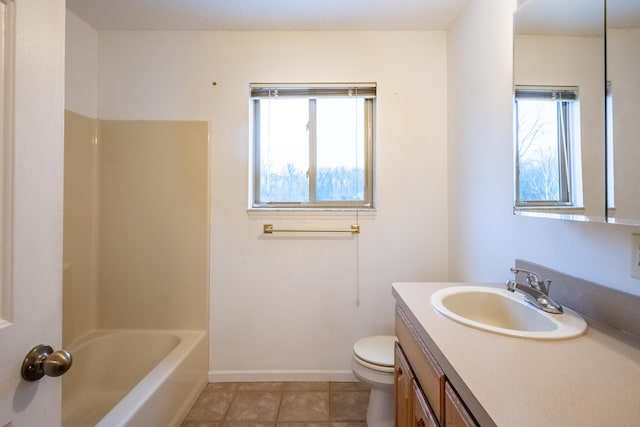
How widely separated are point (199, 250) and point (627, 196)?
6.69 ft

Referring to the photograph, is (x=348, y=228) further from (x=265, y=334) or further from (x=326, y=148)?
(x=265, y=334)

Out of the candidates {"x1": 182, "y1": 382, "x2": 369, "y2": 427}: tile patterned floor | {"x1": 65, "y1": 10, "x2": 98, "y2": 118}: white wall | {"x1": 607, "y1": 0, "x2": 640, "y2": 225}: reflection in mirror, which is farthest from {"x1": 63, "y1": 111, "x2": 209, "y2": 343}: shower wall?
{"x1": 607, "y1": 0, "x2": 640, "y2": 225}: reflection in mirror

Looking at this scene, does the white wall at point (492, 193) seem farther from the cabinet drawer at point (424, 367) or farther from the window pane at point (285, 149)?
the window pane at point (285, 149)

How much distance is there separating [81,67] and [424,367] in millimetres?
2545

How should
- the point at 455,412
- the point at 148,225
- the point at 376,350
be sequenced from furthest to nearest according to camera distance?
the point at 148,225
the point at 376,350
the point at 455,412

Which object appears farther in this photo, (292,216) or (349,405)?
(292,216)

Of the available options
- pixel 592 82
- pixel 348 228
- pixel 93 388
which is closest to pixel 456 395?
pixel 592 82

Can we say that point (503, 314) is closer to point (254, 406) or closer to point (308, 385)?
point (308, 385)

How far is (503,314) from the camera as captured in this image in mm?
1052

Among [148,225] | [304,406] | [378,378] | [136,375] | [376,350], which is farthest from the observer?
[148,225]

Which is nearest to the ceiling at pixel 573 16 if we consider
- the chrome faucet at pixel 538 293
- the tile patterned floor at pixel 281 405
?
the chrome faucet at pixel 538 293

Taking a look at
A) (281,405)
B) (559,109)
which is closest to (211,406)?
(281,405)

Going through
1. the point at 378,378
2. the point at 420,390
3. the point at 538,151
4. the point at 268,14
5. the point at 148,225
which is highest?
the point at 268,14

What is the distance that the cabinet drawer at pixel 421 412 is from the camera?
775 mm
